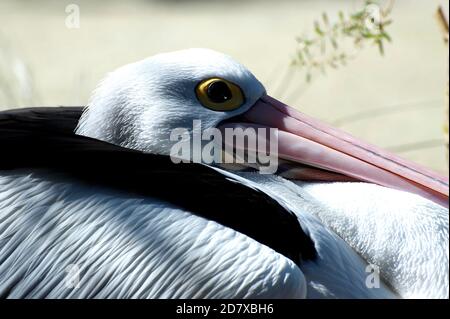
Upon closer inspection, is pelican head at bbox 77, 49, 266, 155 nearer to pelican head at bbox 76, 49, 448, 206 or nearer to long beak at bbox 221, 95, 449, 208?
pelican head at bbox 76, 49, 448, 206

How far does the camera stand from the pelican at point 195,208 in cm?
217

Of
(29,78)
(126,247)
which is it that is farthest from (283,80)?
(126,247)

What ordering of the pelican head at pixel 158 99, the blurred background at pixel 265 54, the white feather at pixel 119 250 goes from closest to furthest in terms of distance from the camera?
the white feather at pixel 119 250
the pelican head at pixel 158 99
the blurred background at pixel 265 54

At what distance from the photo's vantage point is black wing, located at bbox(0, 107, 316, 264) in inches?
87.4

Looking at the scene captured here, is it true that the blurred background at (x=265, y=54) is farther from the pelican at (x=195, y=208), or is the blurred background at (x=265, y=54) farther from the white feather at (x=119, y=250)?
the white feather at (x=119, y=250)

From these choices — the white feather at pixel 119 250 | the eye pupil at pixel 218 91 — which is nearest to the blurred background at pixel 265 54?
the eye pupil at pixel 218 91

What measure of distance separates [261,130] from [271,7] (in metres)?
4.69

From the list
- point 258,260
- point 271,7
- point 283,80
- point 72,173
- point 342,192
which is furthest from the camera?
point 271,7

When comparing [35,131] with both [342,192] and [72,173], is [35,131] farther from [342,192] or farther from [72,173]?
[342,192]

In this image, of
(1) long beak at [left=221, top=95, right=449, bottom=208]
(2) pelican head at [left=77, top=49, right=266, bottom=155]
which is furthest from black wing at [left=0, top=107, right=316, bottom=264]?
(1) long beak at [left=221, top=95, right=449, bottom=208]

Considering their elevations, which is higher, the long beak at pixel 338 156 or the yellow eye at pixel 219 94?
the yellow eye at pixel 219 94

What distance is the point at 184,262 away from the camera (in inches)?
85.3
